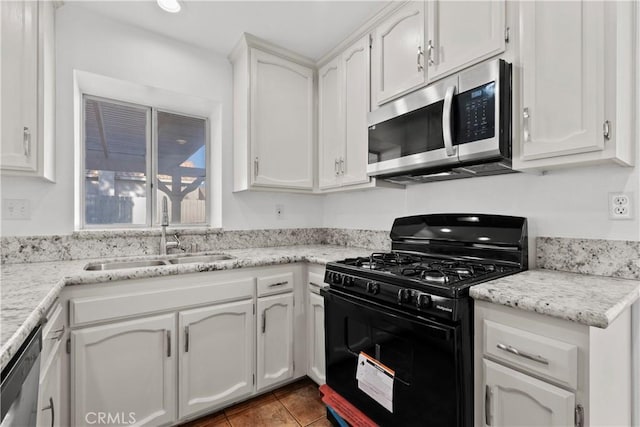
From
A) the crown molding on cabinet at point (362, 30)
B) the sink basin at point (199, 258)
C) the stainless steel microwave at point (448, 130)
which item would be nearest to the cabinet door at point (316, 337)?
the sink basin at point (199, 258)

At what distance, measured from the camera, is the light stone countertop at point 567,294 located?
89 centimetres

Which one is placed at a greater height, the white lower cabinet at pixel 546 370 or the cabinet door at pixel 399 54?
the cabinet door at pixel 399 54

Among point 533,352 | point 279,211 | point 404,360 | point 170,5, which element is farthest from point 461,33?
point 279,211

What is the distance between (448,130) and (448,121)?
4cm

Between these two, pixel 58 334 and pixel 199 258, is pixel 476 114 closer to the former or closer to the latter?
pixel 199 258

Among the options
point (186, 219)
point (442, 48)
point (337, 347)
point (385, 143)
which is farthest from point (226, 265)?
point (442, 48)

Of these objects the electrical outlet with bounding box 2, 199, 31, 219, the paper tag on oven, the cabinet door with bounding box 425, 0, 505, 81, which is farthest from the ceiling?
the paper tag on oven

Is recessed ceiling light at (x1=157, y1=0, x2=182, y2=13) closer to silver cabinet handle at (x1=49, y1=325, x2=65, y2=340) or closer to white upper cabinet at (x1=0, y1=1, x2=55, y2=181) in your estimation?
white upper cabinet at (x1=0, y1=1, x2=55, y2=181)

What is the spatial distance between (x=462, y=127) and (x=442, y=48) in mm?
457

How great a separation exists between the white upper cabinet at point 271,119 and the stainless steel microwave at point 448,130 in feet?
2.24

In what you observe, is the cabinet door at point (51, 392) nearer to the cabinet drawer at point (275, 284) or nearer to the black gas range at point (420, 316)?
the cabinet drawer at point (275, 284)

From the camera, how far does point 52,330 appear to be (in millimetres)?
1184

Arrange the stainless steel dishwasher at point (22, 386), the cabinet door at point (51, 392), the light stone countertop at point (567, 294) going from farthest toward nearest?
the cabinet door at point (51, 392), the light stone countertop at point (567, 294), the stainless steel dishwasher at point (22, 386)

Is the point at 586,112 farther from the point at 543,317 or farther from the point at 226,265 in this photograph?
the point at 226,265
